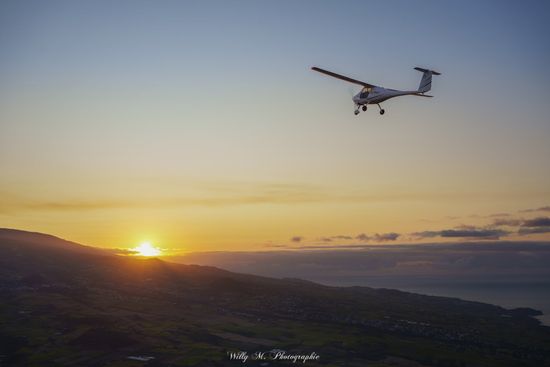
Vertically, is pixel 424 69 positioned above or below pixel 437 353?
above

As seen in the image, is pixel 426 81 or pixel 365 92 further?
pixel 365 92

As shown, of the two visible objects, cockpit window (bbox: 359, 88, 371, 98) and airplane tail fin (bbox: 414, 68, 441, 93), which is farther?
cockpit window (bbox: 359, 88, 371, 98)

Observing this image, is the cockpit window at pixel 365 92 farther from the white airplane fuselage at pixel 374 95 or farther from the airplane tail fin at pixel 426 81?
the airplane tail fin at pixel 426 81

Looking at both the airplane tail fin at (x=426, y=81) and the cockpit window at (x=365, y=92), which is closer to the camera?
the airplane tail fin at (x=426, y=81)

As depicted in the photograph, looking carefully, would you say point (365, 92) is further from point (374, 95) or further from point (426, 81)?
point (426, 81)

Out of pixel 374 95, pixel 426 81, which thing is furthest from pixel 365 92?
pixel 426 81

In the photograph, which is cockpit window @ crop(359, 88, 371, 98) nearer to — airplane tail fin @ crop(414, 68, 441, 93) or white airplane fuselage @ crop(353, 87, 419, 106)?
white airplane fuselage @ crop(353, 87, 419, 106)

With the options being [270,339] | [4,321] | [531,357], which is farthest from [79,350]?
[531,357]

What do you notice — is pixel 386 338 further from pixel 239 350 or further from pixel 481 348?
pixel 239 350
